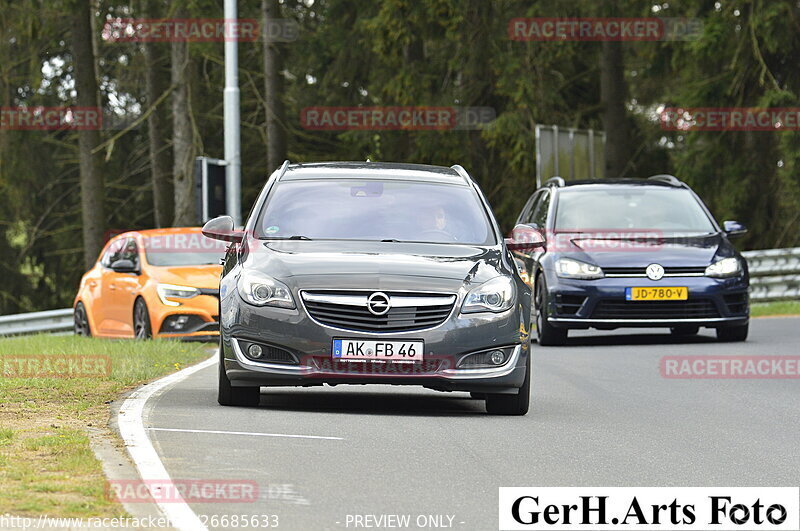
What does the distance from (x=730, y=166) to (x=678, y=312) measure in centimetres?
1687

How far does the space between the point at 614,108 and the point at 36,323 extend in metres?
14.6

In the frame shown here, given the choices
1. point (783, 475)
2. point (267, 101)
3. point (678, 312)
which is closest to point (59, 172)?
point (267, 101)

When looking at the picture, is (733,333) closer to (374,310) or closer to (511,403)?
(511,403)

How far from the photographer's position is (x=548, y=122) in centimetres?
3656

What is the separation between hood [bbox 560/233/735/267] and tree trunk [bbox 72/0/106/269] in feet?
62.7

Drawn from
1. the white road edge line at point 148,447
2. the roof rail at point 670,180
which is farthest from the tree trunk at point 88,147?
the white road edge line at point 148,447

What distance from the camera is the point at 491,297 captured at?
10.9 metres

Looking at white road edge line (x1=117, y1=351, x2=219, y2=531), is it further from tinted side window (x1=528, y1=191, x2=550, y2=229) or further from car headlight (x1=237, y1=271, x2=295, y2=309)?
tinted side window (x1=528, y1=191, x2=550, y2=229)

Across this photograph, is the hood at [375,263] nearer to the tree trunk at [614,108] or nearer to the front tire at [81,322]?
the front tire at [81,322]

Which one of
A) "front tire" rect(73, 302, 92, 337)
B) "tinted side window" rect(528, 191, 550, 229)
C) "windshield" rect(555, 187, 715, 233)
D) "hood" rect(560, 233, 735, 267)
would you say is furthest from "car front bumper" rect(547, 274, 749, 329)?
"front tire" rect(73, 302, 92, 337)

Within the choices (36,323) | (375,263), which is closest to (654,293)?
(375,263)

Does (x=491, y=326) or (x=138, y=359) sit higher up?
(x=491, y=326)

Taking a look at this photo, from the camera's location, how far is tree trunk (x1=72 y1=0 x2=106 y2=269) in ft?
118

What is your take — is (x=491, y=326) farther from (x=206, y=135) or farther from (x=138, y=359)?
(x=206, y=135)
